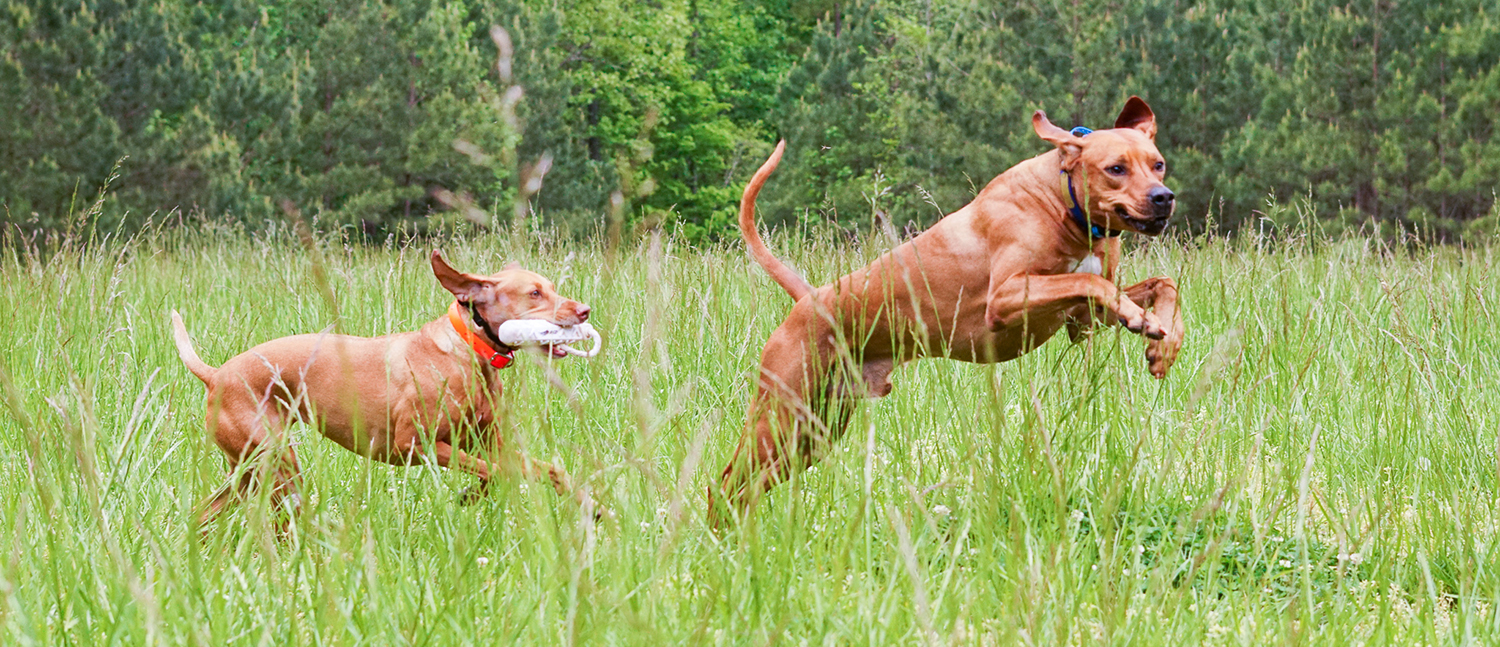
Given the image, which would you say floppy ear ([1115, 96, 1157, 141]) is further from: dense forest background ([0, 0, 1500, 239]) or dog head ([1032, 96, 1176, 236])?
dense forest background ([0, 0, 1500, 239])

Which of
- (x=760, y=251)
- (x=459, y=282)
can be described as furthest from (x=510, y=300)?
(x=760, y=251)

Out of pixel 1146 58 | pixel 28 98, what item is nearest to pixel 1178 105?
pixel 1146 58

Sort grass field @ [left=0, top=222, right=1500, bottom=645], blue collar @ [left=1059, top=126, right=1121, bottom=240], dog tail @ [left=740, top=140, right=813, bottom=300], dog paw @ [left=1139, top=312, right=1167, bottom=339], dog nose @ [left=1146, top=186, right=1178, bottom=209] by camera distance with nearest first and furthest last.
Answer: grass field @ [left=0, top=222, right=1500, bottom=645]
dog paw @ [left=1139, top=312, right=1167, bottom=339]
dog nose @ [left=1146, top=186, right=1178, bottom=209]
blue collar @ [left=1059, top=126, right=1121, bottom=240]
dog tail @ [left=740, top=140, right=813, bottom=300]

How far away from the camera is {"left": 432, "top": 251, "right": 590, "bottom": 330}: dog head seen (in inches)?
114

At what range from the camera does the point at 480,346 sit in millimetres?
2889

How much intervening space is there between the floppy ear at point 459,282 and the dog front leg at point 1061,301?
1226mm

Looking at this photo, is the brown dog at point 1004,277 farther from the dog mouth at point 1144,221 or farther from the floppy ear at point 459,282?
the floppy ear at point 459,282

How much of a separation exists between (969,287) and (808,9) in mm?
31023

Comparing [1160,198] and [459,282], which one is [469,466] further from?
[1160,198]

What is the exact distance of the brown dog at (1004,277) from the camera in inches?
101

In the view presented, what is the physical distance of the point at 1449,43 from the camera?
1428cm

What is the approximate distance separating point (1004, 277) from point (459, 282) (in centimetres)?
131

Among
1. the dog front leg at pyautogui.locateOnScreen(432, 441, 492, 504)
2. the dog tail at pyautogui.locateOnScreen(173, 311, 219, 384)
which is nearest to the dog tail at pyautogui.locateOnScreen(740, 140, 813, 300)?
the dog front leg at pyautogui.locateOnScreen(432, 441, 492, 504)

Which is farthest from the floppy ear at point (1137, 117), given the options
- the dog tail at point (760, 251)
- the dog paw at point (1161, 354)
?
the dog tail at point (760, 251)
